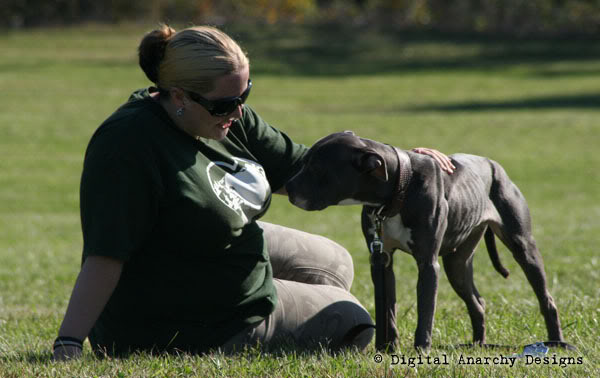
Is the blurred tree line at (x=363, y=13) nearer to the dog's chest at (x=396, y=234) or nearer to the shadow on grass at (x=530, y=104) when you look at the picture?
the shadow on grass at (x=530, y=104)

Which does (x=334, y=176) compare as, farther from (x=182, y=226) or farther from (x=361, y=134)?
(x=361, y=134)

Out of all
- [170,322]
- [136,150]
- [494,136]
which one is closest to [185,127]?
[136,150]

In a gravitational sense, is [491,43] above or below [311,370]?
below

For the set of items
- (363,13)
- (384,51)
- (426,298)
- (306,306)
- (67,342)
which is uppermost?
(426,298)

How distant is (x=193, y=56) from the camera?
409 cm

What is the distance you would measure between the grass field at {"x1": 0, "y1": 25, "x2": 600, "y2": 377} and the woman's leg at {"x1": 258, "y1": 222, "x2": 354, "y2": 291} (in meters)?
0.58

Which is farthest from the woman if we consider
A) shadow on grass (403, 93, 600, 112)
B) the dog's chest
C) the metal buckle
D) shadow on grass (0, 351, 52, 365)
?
shadow on grass (403, 93, 600, 112)

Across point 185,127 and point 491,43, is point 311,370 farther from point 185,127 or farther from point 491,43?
point 491,43

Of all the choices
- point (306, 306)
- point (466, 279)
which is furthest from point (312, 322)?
point (466, 279)

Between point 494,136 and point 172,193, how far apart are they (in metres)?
20.9

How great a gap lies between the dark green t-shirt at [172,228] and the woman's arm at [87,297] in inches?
2.7

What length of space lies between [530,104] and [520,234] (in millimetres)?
28848

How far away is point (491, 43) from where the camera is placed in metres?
53.6

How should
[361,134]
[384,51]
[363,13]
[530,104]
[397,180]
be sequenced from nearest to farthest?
[397,180] < [361,134] < [530,104] < [384,51] < [363,13]
